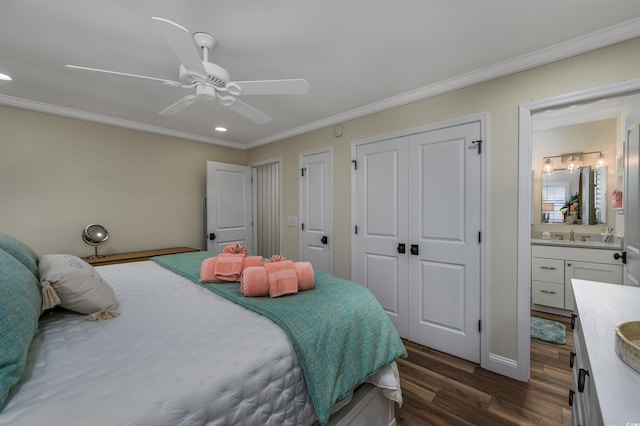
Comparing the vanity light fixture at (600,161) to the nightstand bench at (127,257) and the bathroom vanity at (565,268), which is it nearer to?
the bathroom vanity at (565,268)

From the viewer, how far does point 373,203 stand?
2920 mm

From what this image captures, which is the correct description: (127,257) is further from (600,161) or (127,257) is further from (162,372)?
(600,161)

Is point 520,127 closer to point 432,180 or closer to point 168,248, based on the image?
point 432,180

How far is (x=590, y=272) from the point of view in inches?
122

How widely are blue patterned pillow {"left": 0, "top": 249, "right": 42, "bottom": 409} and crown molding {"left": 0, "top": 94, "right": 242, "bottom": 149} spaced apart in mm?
2612

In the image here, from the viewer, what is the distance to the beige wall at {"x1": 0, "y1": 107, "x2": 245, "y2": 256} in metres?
2.72

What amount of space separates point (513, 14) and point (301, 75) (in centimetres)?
145

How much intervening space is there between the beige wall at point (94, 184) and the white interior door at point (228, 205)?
290 mm

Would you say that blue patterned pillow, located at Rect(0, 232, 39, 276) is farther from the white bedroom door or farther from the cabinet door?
the cabinet door

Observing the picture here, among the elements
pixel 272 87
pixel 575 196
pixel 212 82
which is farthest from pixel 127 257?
pixel 575 196

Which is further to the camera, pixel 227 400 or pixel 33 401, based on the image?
pixel 227 400

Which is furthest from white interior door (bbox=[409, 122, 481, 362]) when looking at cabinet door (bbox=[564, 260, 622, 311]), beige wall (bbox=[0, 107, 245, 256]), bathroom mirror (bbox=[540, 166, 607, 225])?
beige wall (bbox=[0, 107, 245, 256])

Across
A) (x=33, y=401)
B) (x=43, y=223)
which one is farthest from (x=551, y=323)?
(x=43, y=223)

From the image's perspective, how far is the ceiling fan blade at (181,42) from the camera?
3.76 feet
